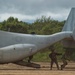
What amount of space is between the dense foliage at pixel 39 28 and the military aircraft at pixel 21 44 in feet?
9.55

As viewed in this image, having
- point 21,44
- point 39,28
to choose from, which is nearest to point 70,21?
point 21,44

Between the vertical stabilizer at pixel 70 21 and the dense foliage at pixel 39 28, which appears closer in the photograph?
the vertical stabilizer at pixel 70 21

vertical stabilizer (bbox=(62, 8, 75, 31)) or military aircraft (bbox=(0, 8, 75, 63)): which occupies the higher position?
vertical stabilizer (bbox=(62, 8, 75, 31))

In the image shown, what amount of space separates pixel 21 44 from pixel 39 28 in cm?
5567

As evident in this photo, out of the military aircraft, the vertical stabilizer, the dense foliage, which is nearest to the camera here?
the military aircraft

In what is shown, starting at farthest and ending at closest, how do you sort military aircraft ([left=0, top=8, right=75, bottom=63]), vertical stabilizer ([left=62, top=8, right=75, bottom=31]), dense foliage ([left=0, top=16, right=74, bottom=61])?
dense foliage ([left=0, top=16, right=74, bottom=61])
vertical stabilizer ([left=62, top=8, right=75, bottom=31])
military aircraft ([left=0, top=8, right=75, bottom=63])

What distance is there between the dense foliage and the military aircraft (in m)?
2.91

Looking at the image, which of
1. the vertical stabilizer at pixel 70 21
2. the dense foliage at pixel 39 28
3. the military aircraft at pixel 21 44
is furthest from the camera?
the dense foliage at pixel 39 28

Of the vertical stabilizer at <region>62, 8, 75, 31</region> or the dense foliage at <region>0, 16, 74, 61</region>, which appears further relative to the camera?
the dense foliage at <region>0, 16, 74, 61</region>

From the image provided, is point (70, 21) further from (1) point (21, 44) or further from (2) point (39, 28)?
(2) point (39, 28)

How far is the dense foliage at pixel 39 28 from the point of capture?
148 ft

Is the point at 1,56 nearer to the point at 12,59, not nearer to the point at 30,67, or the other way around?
the point at 12,59

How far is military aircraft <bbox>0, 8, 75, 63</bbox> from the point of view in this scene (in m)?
27.6

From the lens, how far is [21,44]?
28.2m
